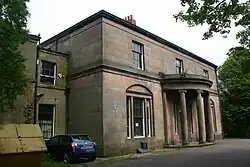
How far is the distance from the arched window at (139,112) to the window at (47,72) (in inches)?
215

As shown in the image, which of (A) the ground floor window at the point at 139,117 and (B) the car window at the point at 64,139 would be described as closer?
(B) the car window at the point at 64,139

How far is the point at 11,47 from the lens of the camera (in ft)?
32.2

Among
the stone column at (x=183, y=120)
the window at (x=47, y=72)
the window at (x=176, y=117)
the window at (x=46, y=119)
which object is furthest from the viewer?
the window at (x=176, y=117)

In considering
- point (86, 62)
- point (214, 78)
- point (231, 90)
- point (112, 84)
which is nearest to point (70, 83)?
point (86, 62)

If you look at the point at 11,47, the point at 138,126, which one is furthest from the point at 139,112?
the point at 11,47

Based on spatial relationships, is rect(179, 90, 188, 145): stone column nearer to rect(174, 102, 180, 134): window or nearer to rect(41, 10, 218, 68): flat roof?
rect(174, 102, 180, 134): window

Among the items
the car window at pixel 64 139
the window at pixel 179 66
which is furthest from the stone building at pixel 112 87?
the car window at pixel 64 139

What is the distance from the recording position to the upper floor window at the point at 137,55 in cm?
2090

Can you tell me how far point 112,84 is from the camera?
18.1 metres

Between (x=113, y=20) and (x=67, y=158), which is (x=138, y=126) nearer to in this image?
(x=67, y=158)

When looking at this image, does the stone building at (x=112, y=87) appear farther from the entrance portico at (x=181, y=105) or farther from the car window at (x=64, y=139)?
the car window at (x=64, y=139)

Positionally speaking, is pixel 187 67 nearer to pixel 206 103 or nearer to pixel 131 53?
pixel 206 103

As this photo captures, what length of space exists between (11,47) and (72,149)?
20.5 feet

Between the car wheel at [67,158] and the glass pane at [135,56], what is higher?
the glass pane at [135,56]
